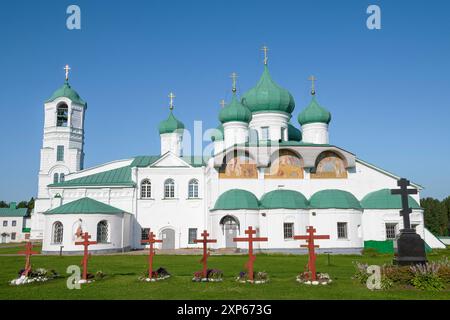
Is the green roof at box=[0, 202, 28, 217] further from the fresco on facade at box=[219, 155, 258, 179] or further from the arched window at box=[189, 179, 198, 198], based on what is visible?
the fresco on facade at box=[219, 155, 258, 179]

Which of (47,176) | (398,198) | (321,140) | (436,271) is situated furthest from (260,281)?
(47,176)

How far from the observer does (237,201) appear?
2594 centimetres

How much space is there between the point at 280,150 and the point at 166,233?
9849 mm

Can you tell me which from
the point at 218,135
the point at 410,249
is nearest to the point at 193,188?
the point at 218,135

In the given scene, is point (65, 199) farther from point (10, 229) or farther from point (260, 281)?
point (10, 229)

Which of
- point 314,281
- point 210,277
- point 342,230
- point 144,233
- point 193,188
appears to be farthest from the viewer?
point 193,188

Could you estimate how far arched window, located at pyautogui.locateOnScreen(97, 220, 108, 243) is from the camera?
26.1m

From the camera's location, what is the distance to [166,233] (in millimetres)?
29516

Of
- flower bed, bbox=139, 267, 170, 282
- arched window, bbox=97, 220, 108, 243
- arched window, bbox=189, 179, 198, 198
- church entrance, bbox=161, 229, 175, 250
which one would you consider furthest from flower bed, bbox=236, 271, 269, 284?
arched window, bbox=189, 179, 198, 198

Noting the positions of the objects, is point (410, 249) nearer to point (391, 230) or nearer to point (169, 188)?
point (391, 230)

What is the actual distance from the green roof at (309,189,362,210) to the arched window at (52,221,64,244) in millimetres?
15577

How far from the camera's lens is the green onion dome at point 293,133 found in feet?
112

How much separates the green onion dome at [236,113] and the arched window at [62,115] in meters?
13.9

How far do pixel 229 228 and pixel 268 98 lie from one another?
34.5 ft
